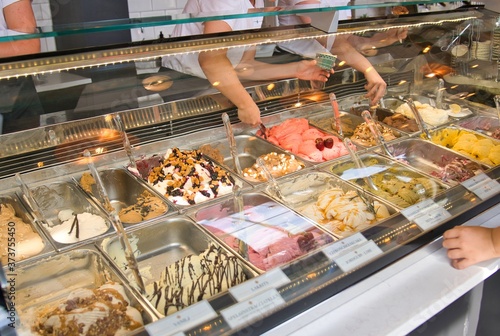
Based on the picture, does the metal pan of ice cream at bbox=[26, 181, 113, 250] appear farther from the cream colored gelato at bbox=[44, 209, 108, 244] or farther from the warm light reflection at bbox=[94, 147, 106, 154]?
the warm light reflection at bbox=[94, 147, 106, 154]

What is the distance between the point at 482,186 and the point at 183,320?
145 centimetres

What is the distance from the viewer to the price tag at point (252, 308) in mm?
1317

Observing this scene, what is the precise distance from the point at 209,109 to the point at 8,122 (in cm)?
90

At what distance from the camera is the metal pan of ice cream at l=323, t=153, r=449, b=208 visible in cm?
205

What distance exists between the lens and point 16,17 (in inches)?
75.2

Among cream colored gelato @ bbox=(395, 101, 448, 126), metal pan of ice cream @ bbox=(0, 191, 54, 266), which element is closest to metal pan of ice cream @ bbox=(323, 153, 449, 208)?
cream colored gelato @ bbox=(395, 101, 448, 126)

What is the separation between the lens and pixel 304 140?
2473mm

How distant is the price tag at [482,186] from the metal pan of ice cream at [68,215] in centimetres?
147

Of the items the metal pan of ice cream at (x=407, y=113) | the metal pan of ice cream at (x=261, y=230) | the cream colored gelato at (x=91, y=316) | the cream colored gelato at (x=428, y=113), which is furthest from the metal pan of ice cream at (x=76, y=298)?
the cream colored gelato at (x=428, y=113)

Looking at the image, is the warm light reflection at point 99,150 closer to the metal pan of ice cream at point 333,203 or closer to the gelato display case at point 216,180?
the gelato display case at point 216,180

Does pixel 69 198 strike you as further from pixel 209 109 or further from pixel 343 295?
pixel 343 295

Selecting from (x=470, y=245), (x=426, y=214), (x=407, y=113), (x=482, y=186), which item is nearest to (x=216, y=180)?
(x=426, y=214)

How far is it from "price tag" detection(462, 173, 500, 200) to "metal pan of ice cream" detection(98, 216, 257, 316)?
42.5 inches

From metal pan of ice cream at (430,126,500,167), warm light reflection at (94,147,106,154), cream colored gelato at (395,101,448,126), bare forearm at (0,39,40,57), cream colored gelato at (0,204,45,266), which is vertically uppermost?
bare forearm at (0,39,40,57)
